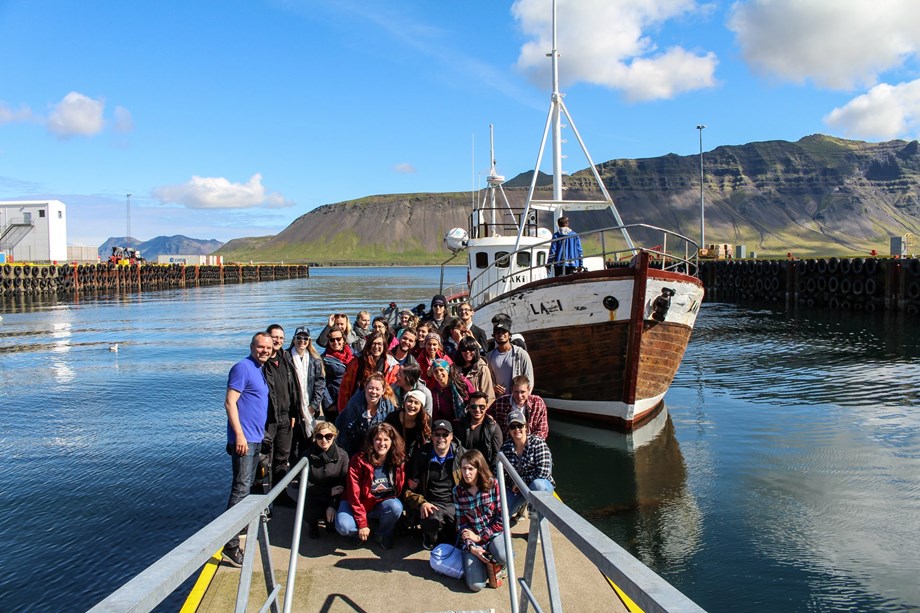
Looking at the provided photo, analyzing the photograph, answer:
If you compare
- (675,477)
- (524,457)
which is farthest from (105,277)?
(524,457)

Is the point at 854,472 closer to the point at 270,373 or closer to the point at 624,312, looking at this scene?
the point at 624,312

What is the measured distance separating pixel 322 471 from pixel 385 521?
2.31 ft

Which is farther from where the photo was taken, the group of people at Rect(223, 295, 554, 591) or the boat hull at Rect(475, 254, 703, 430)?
the boat hull at Rect(475, 254, 703, 430)

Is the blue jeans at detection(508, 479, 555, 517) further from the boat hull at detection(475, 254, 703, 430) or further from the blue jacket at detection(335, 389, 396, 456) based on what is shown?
the boat hull at detection(475, 254, 703, 430)

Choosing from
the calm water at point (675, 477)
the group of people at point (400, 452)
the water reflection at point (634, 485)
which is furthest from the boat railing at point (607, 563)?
the water reflection at point (634, 485)

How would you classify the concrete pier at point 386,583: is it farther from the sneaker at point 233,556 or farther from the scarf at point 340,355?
the scarf at point 340,355

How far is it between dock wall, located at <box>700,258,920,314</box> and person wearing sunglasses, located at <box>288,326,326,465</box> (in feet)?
109

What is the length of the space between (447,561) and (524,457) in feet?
3.86

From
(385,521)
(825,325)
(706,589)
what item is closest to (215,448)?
(385,521)

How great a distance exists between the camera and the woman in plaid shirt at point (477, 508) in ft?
17.3

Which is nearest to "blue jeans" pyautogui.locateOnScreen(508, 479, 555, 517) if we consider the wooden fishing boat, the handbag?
the handbag

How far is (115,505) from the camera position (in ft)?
29.7

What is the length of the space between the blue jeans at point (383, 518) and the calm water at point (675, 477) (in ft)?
9.03

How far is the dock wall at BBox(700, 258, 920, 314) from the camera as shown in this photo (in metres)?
33.2
